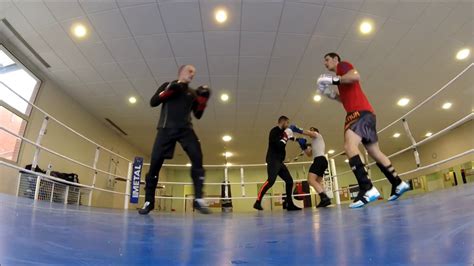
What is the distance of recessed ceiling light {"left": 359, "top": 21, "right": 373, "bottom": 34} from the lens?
4248 mm

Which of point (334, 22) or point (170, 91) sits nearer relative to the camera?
point (170, 91)

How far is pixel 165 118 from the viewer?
1.95 m

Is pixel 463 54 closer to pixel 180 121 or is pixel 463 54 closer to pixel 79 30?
pixel 180 121

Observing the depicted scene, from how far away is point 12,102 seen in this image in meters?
4.77

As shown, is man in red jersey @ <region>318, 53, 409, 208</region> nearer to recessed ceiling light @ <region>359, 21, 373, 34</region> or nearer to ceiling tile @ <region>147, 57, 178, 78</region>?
recessed ceiling light @ <region>359, 21, 373, 34</region>

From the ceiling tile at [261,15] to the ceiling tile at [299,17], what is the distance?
104mm

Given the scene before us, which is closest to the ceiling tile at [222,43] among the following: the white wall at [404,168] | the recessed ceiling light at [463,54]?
the white wall at [404,168]

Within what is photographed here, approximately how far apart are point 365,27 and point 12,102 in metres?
5.91

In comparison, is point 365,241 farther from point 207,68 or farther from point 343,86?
point 207,68

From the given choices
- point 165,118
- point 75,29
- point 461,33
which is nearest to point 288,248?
point 165,118

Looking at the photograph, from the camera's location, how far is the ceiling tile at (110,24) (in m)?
3.95

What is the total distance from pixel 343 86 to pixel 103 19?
3.50m

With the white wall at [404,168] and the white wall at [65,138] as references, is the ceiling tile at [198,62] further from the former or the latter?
the white wall at [404,168]

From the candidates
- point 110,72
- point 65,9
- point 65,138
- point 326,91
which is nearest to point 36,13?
point 65,9
